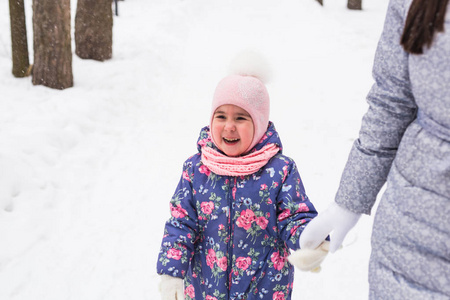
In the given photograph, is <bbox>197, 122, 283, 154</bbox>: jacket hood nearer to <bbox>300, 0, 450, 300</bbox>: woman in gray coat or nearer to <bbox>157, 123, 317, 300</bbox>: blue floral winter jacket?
<bbox>157, 123, 317, 300</bbox>: blue floral winter jacket

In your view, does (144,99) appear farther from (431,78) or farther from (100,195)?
(431,78)

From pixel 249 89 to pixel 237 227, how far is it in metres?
0.63

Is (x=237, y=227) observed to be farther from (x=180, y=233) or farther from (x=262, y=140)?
(x=262, y=140)

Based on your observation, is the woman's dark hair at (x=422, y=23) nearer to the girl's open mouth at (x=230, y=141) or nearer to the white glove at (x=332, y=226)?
the white glove at (x=332, y=226)

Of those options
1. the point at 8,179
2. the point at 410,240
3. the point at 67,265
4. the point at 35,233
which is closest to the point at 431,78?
the point at 410,240

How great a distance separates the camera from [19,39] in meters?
5.88

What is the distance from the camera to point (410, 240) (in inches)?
41.3

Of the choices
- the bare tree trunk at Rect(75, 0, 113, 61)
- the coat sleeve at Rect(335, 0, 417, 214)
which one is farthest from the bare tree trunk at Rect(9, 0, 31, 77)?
the coat sleeve at Rect(335, 0, 417, 214)

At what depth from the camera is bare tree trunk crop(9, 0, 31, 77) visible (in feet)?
18.8

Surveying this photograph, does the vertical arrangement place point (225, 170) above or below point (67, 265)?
above

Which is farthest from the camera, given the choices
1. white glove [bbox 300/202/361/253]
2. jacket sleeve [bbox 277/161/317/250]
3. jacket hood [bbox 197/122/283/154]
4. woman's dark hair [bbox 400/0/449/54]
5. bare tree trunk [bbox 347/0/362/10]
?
bare tree trunk [bbox 347/0/362/10]

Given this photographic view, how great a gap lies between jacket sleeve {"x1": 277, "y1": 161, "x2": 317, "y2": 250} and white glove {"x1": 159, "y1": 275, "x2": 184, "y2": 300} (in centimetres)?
49

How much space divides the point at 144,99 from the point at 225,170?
491cm

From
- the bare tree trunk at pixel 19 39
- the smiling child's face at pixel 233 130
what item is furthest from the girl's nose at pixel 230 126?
the bare tree trunk at pixel 19 39
